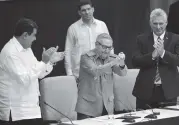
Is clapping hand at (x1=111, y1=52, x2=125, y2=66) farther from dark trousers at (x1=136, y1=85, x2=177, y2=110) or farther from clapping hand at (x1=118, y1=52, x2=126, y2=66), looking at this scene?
dark trousers at (x1=136, y1=85, x2=177, y2=110)

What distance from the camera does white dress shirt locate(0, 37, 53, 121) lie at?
4.29m

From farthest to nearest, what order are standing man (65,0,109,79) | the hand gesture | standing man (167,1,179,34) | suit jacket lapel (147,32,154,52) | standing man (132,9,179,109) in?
standing man (167,1,179,34) → standing man (65,0,109,79) → suit jacket lapel (147,32,154,52) → standing man (132,9,179,109) → the hand gesture

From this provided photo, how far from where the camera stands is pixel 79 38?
19.3ft

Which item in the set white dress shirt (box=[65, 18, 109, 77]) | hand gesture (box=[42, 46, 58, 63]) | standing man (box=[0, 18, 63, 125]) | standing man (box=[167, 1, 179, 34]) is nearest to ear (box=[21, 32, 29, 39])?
standing man (box=[0, 18, 63, 125])

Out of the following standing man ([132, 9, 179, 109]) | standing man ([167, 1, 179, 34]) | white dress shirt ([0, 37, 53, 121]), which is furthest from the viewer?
standing man ([167, 1, 179, 34])

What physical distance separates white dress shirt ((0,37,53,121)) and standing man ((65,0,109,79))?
150 centimetres

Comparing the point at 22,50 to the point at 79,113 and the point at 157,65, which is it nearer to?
the point at 79,113

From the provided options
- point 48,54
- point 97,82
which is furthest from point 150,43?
point 48,54

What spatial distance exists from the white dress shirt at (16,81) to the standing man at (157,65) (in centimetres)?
107

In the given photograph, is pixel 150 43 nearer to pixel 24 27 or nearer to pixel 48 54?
pixel 48 54

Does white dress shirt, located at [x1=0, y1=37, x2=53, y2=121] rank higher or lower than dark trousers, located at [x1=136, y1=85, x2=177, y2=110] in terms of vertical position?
higher

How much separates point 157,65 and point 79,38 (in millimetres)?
1281

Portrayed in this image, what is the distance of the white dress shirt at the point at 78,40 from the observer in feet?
19.3

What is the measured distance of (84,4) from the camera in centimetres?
575
